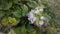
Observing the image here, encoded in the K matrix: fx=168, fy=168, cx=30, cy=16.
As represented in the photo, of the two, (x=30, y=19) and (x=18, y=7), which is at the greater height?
(x=18, y=7)

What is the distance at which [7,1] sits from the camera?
89.3 inches

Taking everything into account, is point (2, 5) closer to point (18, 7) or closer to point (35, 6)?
point (18, 7)

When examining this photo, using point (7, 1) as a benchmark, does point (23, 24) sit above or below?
below

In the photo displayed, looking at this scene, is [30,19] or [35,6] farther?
[35,6]

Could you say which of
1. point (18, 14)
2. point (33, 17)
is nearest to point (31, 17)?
point (33, 17)

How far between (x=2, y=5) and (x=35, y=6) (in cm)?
46

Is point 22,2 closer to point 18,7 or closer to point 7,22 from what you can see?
point 18,7

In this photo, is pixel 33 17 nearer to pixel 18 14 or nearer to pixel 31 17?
pixel 31 17

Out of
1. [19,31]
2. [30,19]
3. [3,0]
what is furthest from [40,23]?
[3,0]

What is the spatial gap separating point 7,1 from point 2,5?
0.31 ft

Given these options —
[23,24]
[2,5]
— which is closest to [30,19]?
[23,24]

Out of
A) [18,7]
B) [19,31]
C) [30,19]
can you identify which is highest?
[18,7]

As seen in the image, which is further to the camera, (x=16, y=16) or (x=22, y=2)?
(x=22, y=2)

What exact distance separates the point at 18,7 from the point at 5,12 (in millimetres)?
186
